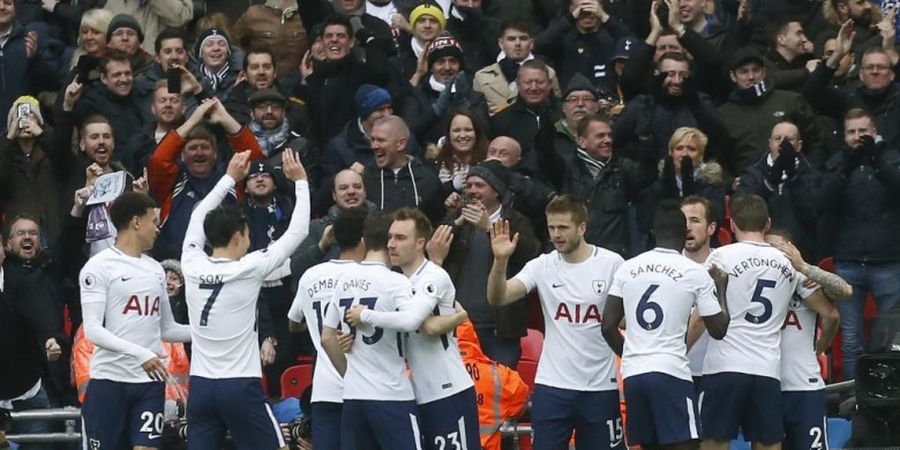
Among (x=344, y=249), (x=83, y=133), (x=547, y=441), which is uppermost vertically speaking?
(x=83, y=133)

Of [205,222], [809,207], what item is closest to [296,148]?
[205,222]

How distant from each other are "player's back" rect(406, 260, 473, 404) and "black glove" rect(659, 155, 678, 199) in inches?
129

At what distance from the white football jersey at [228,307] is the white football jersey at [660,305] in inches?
92.7

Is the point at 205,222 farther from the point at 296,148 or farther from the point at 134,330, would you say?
the point at 296,148

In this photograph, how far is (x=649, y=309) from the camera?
44.3 feet

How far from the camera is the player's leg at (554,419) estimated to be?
45.2ft

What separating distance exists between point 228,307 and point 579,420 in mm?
2551

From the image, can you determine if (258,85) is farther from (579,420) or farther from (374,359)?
(579,420)

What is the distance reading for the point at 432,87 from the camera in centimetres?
1850

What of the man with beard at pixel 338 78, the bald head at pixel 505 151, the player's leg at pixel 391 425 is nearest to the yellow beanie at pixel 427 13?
the man with beard at pixel 338 78

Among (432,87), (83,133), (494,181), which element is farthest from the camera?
(432,87)

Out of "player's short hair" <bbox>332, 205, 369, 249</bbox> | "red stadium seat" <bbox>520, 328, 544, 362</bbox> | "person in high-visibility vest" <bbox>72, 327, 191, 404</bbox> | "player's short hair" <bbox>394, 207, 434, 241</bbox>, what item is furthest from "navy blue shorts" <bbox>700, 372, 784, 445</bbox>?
"person in high-visibility vest" <bbox>72, 327, 191, 404</bbox>

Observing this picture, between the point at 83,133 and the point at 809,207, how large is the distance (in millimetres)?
6167

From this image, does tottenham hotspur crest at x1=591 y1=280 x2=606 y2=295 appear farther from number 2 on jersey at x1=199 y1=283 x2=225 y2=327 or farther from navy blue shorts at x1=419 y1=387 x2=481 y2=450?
number 2 on jersey at x1=199 y1=283 x2=225 y2=327
